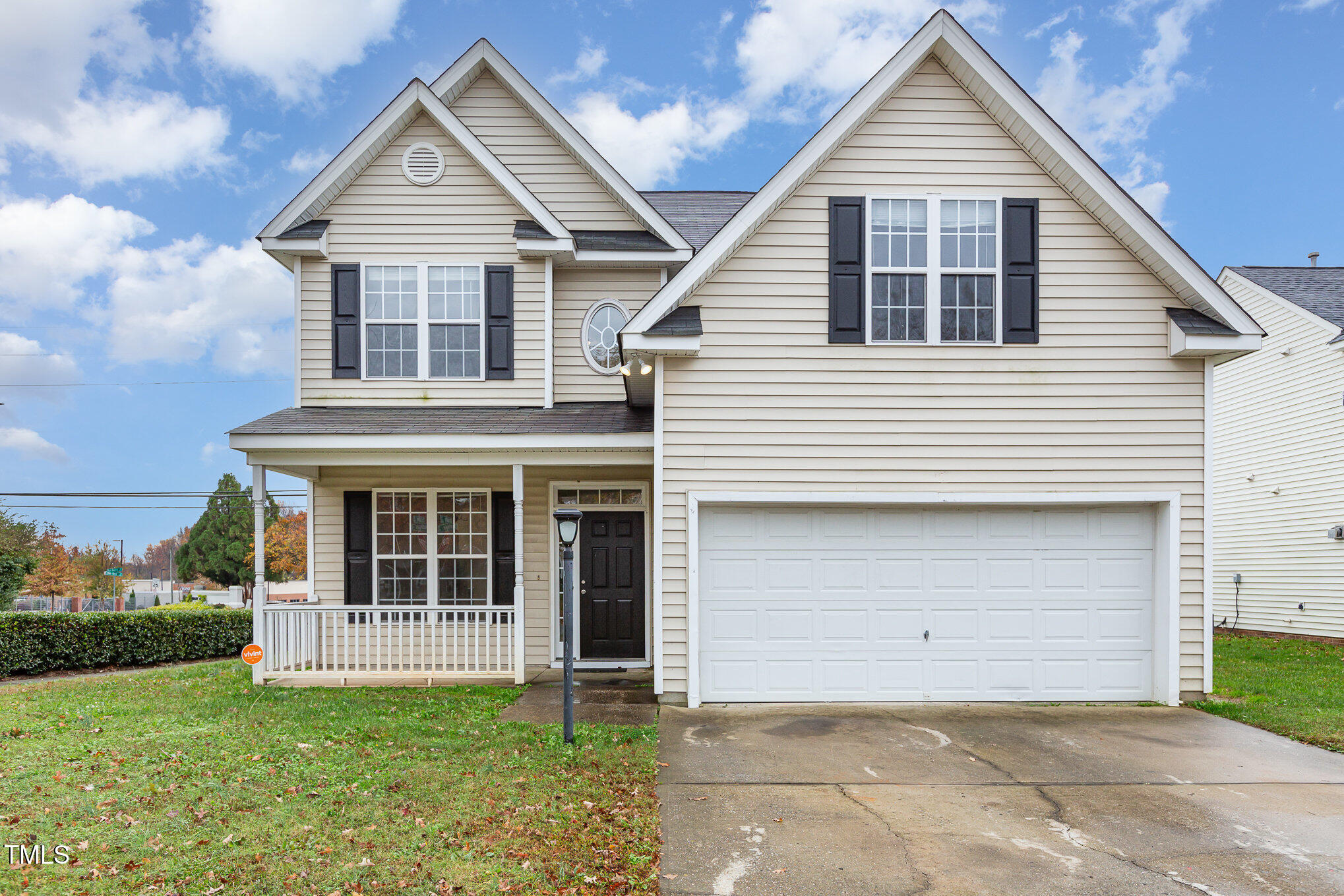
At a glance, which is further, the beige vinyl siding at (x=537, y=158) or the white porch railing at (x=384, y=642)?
the beige vinyl siding at (x=537, y=158)

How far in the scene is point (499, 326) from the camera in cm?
1082

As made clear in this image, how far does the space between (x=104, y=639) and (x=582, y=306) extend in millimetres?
10141

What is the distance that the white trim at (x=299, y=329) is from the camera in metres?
10.8

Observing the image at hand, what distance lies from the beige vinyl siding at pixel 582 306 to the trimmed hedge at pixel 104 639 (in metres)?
9.24

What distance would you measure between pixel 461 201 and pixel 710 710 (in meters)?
7.32

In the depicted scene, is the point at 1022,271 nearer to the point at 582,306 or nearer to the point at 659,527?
the point at 659,527

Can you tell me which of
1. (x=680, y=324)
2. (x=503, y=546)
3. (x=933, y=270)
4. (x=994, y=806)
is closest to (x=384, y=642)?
(x=503, y=546)

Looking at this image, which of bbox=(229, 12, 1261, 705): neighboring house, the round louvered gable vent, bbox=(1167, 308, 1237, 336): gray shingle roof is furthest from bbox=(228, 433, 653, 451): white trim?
bbox=(1167, 308, 1237, 336): gray shingle roof

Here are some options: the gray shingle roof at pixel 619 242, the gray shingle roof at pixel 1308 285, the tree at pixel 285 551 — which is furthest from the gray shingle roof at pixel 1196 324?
the tree at pixel 285 551

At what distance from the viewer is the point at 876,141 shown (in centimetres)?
868

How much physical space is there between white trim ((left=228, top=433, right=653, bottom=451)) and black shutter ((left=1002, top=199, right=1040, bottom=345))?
4.13 metres

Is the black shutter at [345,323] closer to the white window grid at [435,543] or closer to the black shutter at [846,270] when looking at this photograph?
the white window grid at [435,543]

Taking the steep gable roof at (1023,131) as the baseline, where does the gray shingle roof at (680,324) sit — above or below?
below

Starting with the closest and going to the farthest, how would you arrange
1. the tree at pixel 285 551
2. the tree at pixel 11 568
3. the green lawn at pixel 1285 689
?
the green lawn at pixel 1285 689 → the tree at pixel 11 568 → the tree at pixel 285 551
